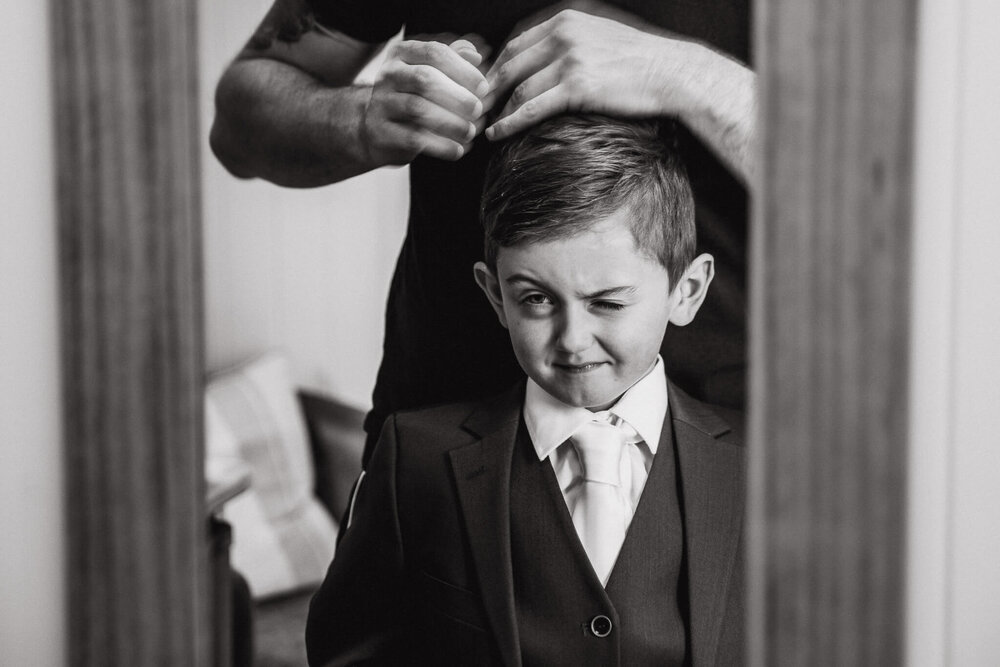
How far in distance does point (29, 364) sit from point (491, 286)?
0.49 m

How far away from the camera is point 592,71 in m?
0.81

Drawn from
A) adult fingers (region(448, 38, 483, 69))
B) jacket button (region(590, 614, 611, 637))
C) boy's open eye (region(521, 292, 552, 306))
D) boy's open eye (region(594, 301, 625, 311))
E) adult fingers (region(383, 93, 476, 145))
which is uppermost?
adult fingers (region(448, 38, 483, 69))

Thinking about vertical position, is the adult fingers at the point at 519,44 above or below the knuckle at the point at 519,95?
above

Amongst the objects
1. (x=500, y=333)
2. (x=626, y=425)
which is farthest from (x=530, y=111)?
(x=626, y=425)

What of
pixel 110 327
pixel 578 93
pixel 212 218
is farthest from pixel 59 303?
pixel 578 93

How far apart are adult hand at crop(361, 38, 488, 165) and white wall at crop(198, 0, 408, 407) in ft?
0.11

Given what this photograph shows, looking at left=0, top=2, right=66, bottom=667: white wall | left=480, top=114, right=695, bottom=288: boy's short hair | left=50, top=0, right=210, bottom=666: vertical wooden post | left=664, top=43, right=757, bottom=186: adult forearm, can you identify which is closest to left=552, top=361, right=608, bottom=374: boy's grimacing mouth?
left=480, top=114, right=695, bottom=288: boy's short hair

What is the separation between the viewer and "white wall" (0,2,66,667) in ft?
2.94

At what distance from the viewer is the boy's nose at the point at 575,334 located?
2.71ft

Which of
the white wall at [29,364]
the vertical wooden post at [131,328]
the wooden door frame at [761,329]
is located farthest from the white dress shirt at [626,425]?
the white wall at [29,364]

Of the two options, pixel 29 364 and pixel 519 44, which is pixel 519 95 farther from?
pixel 29 364

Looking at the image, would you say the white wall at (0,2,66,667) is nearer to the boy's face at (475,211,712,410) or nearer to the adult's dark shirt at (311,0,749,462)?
the adult's dark shirt at (311,0,749,462)

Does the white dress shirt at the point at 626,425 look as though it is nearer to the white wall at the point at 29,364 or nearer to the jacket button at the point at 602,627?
the jacket button at the point at 602,627

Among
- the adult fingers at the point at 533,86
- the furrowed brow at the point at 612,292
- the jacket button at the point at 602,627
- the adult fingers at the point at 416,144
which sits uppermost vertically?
the adult fingers at the point at 533,86
